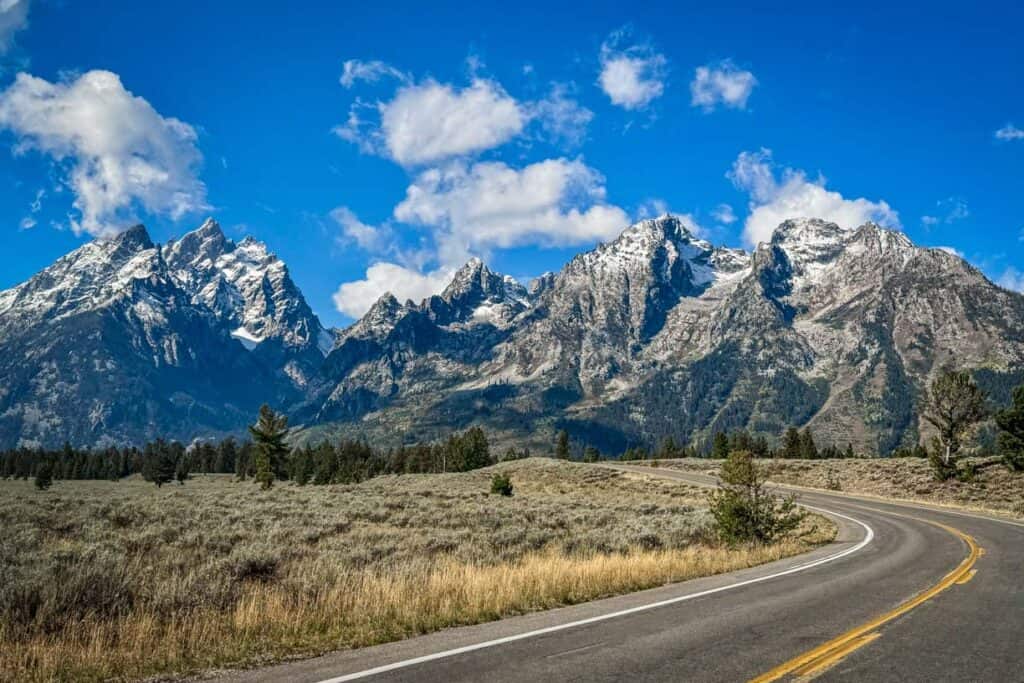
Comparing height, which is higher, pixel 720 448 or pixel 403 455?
pixel 720 448

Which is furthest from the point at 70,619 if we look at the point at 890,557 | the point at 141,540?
the point at 890,557

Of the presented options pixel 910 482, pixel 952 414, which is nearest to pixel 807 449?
pixel 910 482

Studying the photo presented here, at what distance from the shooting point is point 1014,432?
46.2 m

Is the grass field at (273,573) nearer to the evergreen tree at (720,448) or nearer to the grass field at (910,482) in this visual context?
the grass field at (910,482)

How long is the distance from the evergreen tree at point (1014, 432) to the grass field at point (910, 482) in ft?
3.40

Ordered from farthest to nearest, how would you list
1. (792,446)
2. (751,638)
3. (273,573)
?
1. (792,446)
2. (273,573)
3. (751,638)

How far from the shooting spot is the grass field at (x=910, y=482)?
42.3 metres

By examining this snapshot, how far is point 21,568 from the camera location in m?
10.8

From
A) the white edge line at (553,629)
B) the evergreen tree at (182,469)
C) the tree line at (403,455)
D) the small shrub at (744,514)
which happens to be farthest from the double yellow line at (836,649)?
the evergreen tree at (182,469)

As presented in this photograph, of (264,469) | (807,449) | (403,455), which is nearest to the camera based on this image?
(264,469)

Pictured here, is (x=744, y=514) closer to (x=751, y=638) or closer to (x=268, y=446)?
(x=751, y=638)

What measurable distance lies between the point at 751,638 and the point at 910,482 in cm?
5330

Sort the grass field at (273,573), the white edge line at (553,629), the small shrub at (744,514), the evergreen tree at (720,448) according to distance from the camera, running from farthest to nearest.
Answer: the evergreen tree at (720,448) < the small shrub at (744,514) < the grass field at (273,573) < the white edge line at (553,629)

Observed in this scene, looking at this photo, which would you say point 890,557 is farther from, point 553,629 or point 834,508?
point 834,508
